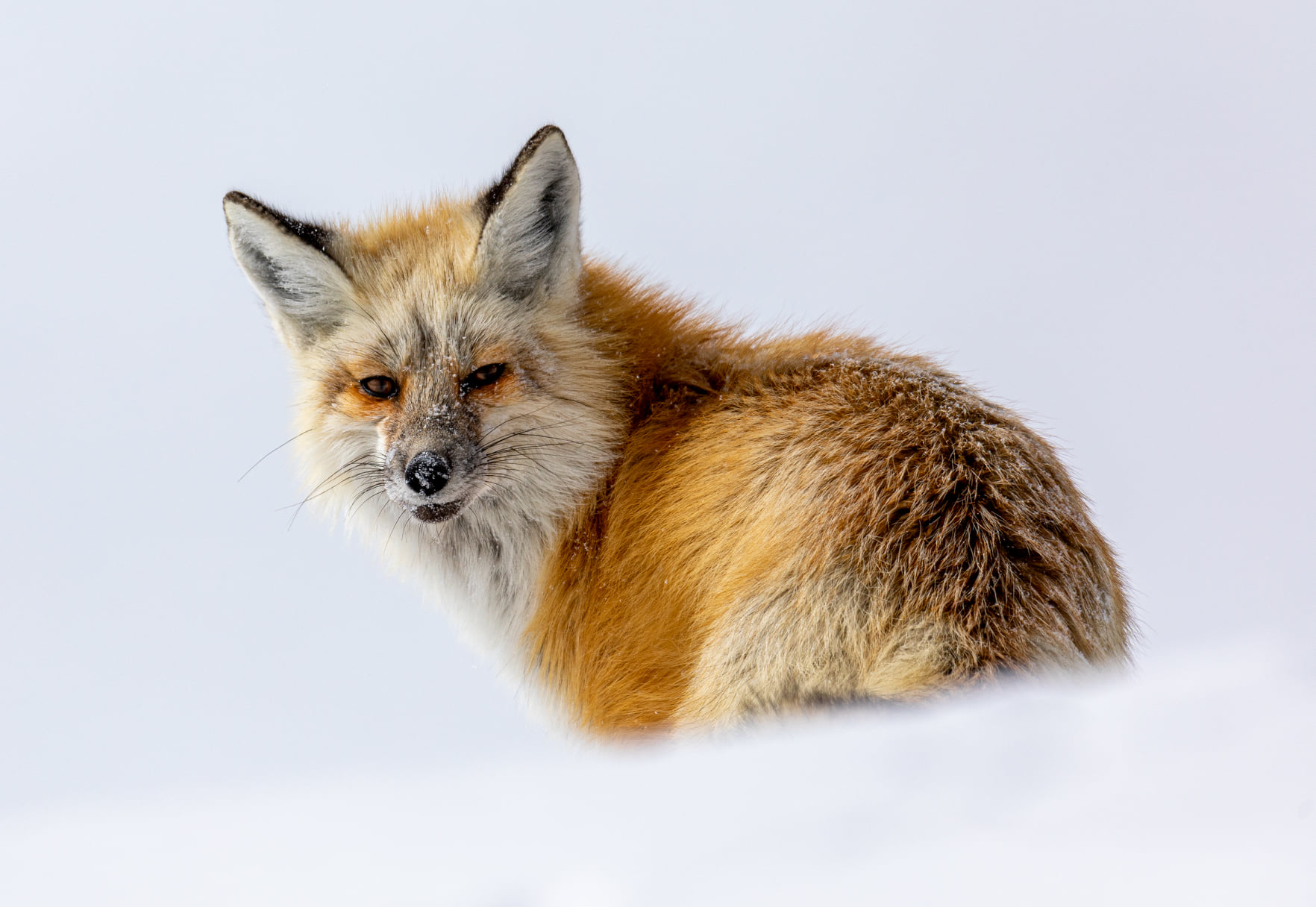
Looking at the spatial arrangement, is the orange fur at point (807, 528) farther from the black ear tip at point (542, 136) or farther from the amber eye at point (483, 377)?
the black ear tip at point (542, 136)

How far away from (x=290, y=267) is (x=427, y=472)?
1382 mm

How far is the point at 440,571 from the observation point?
480 centimetres

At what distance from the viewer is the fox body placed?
333cm

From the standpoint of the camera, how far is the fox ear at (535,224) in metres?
4.41

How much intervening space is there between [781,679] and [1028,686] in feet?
2.47

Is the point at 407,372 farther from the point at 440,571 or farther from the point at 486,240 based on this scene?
the point at 440,571

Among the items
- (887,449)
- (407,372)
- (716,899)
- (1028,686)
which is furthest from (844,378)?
(716,899)

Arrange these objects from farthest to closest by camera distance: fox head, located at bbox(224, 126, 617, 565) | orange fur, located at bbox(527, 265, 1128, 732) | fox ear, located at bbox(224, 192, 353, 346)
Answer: fox ear, located at bbox(224, 192, 353, 346) < fox head, located at bbox(224, 126, 617, 565) < orange fur, located at bbox(527, 265, 1128, 732)

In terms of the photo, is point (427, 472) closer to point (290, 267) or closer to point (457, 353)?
point (457, 353)

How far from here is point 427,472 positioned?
405cm

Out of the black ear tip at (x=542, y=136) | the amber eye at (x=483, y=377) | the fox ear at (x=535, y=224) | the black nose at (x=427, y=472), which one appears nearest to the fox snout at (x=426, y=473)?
the black nose at (x=427, y=472)

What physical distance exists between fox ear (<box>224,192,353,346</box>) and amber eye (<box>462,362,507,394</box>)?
747 millimetres

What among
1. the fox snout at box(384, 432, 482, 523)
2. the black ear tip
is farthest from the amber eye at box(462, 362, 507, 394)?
the black ear tip

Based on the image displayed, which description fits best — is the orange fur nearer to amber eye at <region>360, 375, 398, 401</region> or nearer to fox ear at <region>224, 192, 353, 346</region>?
amber eye at <region>360, 375, 398, 401</region>
